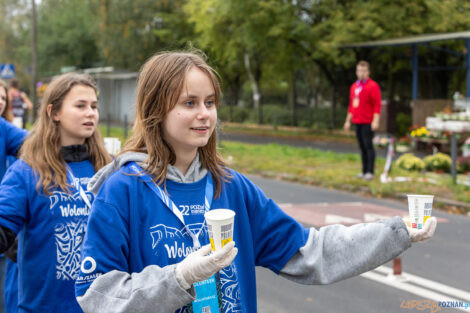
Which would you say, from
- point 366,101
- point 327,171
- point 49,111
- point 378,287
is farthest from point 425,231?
point 327,171

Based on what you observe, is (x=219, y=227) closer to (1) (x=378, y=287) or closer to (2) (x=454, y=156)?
(1) (x=378, y=287)

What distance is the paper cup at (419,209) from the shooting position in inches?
80.6

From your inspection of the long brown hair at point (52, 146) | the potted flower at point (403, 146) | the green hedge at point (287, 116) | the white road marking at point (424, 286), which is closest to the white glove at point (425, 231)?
the long brown hair at point (52, 146)

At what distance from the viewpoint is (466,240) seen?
7.39 m

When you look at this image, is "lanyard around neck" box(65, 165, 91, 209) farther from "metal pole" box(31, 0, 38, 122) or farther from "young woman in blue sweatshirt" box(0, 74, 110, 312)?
"metal pole" box(31, 0, 38, 122)

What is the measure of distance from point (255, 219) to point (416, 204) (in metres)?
0.61

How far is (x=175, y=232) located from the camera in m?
2.01

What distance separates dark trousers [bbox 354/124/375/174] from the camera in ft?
38.5

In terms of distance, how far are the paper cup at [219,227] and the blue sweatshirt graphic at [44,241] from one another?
1393mm

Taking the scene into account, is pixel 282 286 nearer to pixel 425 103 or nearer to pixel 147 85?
pixel 147 85

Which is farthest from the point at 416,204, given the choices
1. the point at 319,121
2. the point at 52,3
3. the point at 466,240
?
the point at 52,3

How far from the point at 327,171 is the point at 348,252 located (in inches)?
439

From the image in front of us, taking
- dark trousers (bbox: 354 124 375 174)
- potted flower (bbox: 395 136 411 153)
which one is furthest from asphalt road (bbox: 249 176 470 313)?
potted flower (bbox: 395 136 411 153)

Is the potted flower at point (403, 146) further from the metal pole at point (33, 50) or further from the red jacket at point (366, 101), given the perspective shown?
the metal pole at point (33, 50)
